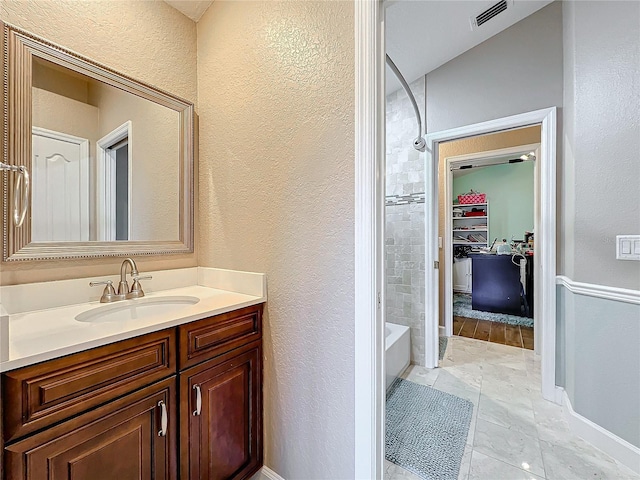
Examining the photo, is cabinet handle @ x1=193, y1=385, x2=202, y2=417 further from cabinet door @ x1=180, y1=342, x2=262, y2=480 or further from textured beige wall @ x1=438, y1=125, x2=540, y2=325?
textured beige wall @ x1=438, y1=125, x2=540, y2=325

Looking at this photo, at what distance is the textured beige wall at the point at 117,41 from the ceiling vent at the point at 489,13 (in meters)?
1.91

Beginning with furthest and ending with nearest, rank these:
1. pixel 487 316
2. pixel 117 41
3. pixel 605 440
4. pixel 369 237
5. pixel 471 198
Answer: pixel 471 198 < pixel 487 316 < pixel 605 440 < pixel 117 41 < pixel 369 237

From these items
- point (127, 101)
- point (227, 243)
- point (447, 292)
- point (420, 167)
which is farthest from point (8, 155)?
point (447, 292)

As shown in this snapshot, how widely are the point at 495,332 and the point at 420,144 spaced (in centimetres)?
241

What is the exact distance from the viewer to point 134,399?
924 millimetres

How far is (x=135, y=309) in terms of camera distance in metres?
1.31

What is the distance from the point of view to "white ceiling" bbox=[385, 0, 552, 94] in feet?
6.28

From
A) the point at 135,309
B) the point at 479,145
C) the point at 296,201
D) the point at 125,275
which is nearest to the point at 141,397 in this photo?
the point at 135,309

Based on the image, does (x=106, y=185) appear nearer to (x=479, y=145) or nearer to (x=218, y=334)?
(x=218, y=334)

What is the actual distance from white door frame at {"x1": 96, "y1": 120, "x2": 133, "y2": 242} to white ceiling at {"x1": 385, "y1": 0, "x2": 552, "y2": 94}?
6.02 ft

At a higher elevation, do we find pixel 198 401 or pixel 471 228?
pixel 471 228

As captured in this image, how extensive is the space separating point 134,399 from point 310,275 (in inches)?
28.2

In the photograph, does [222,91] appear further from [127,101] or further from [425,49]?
[425,49]

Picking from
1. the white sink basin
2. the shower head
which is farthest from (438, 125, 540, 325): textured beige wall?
the white sink basin
